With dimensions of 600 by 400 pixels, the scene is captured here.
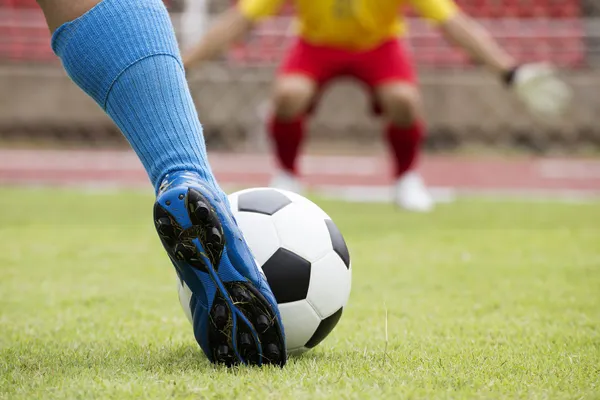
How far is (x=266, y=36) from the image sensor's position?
39.3 ft

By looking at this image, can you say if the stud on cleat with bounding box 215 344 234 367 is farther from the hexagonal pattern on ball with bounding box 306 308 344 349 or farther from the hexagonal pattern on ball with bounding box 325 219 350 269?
the hexagonal pattern on ball with bounding box 325 219 350 269

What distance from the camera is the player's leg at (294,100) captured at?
18.1 feet

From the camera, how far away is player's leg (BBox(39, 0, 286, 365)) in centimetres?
171

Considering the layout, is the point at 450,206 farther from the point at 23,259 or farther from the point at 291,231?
the point at 291,231

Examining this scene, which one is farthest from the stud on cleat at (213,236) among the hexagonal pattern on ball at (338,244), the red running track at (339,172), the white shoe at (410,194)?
the red running track at (339,172)

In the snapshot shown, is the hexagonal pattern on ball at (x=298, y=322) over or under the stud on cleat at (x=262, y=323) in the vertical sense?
under

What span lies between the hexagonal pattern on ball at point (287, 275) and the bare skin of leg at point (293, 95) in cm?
352

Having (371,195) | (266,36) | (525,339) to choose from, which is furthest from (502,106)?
(525,339)

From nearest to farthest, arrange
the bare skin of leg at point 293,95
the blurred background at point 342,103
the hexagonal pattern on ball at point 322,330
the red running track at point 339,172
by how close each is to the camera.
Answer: the hexagonal pattern on ball at point 322,330
the bare skin of leg at point 293,95
the red running track at point 339,172
the blurred background at point 342,103

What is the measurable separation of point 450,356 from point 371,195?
4.89 metres

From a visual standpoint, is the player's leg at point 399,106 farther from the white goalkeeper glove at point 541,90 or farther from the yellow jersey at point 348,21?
the white goalkeeper glove at point 541,90

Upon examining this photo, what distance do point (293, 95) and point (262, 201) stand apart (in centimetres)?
340

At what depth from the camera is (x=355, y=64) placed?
5660mm

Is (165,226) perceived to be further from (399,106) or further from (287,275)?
(399,106)
